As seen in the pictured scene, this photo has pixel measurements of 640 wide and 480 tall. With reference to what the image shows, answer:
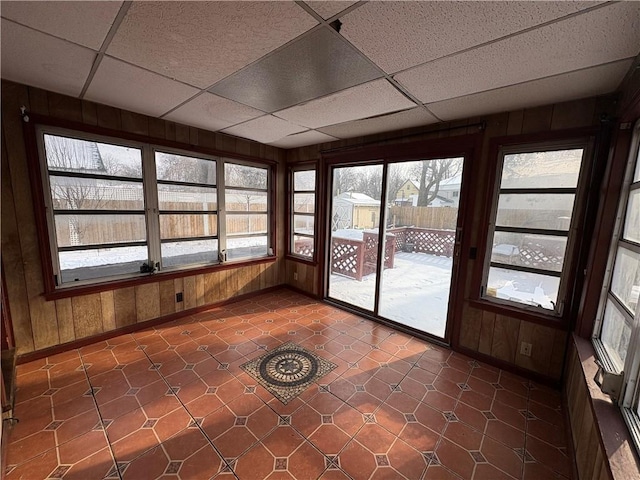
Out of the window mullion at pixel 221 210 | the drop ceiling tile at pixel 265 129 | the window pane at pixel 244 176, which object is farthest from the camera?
the window pane at pixel 244 176

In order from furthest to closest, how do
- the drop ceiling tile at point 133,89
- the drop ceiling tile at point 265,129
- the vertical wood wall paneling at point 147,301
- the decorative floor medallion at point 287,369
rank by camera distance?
the vertical wood wall paneling at point 147,301 < the drop ceiling tile at point 265,129 < the decorative floor medallion at point 287,369 < the drop ceiling tile at point 133,89

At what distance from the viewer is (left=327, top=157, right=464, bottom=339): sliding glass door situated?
290 centimetres

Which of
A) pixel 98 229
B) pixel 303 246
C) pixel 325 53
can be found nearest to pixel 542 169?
pixel 325 53

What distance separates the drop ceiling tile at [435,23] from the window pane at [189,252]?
2.91m

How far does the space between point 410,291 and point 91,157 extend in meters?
4.39

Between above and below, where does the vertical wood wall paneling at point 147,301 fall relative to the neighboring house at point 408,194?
below

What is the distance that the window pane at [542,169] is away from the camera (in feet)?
6.77

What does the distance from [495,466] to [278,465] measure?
1.28m

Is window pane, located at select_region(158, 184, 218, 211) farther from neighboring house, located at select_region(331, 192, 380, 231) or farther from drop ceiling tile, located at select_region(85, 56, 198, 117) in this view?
neighboring house, located at select_region(331, 192, 380, 231)

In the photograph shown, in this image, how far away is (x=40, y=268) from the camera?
2293mm

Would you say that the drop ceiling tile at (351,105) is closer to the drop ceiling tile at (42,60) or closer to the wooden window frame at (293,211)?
the wooden window frame at (293,211)

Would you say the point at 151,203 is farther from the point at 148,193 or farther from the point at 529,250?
the point at 529,250

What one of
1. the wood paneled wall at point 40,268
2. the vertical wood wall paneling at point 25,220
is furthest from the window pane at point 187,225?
the vertical wood wall paneling at point 25,220

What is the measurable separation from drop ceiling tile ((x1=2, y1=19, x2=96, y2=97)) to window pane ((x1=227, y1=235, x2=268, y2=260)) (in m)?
2.22
